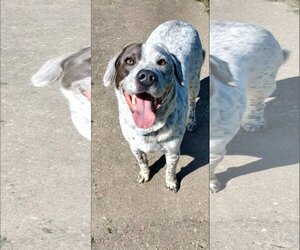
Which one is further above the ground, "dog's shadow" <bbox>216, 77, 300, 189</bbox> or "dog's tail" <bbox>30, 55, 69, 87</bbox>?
"dog's tail" <bbox>30, 55, 69, 87</bbox>

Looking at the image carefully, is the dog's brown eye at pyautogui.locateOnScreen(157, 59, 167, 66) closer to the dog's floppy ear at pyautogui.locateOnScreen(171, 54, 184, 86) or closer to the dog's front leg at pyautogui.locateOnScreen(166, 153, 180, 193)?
the dog's floppy ear at pyautogui.locateOnScreen(171, 54, 184, 86)

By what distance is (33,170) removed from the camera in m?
4.86

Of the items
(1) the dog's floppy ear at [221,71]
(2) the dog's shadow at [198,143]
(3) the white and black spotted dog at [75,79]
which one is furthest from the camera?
(2) the dog's shadow at [198,143]

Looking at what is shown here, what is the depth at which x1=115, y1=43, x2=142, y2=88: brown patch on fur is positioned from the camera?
422 cm

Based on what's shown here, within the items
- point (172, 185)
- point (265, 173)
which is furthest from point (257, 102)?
point (172, 185)

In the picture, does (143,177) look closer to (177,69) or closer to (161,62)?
(177,69)

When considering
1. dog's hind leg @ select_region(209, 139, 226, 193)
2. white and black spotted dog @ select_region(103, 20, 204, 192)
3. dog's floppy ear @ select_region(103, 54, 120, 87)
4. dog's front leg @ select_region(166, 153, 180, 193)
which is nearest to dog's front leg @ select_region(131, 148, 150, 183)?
white and black spotted dog @ select_region(103, 20, 204, 192)

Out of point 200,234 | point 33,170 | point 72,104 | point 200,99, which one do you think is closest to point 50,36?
point 72,104

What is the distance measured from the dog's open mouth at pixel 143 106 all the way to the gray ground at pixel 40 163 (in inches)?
25.4

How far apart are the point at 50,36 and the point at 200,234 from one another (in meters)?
1.92

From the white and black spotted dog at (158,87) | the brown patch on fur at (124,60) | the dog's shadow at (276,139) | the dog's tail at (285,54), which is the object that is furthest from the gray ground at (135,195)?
the dog's tail at (285,54)

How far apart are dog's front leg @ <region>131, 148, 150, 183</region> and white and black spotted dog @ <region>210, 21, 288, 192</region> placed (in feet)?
1.89

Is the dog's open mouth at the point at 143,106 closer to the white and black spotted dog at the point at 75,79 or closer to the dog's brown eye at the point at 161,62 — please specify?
the dog's brown eye at the point at 161,62

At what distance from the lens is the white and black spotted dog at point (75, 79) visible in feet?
15.7
